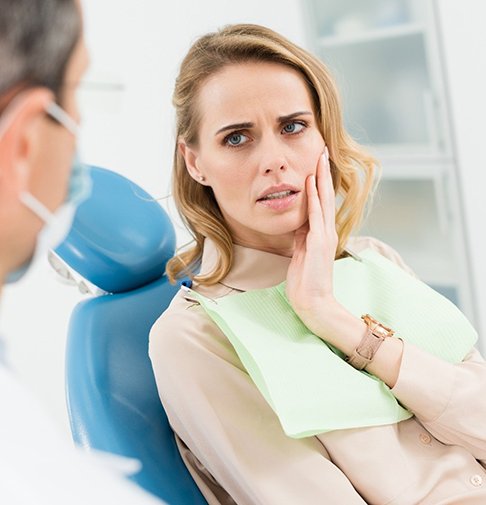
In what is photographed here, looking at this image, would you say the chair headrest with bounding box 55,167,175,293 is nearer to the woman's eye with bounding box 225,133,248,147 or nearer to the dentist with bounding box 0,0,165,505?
the woman's eye with bounding box 225,133,248,147

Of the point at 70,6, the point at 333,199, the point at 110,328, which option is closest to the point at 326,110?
the point at 333,199

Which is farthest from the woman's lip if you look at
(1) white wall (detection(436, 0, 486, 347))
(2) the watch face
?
(1) white wall (detection(436, 0, 486, 347))

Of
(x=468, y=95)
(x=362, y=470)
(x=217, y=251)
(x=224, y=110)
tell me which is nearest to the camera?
(x=362, y=470)

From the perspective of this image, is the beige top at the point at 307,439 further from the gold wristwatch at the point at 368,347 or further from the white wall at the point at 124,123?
the white wall at the point at 124,123

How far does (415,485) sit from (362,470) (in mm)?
83

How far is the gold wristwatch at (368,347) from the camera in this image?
1322 mm

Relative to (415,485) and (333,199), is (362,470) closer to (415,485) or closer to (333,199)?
(415,485)

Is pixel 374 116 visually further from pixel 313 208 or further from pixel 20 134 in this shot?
pixel 20 134

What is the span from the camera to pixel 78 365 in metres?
1.42

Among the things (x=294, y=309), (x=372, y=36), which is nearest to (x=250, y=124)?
(x=294, y=309)

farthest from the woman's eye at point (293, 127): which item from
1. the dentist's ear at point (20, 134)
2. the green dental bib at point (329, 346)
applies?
the dentist's ear at point (20, 134)

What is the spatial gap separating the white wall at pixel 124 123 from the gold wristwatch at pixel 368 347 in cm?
165

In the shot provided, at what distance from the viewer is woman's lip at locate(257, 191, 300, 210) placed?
4.49 ft

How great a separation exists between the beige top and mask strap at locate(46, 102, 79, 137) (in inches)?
23.2
